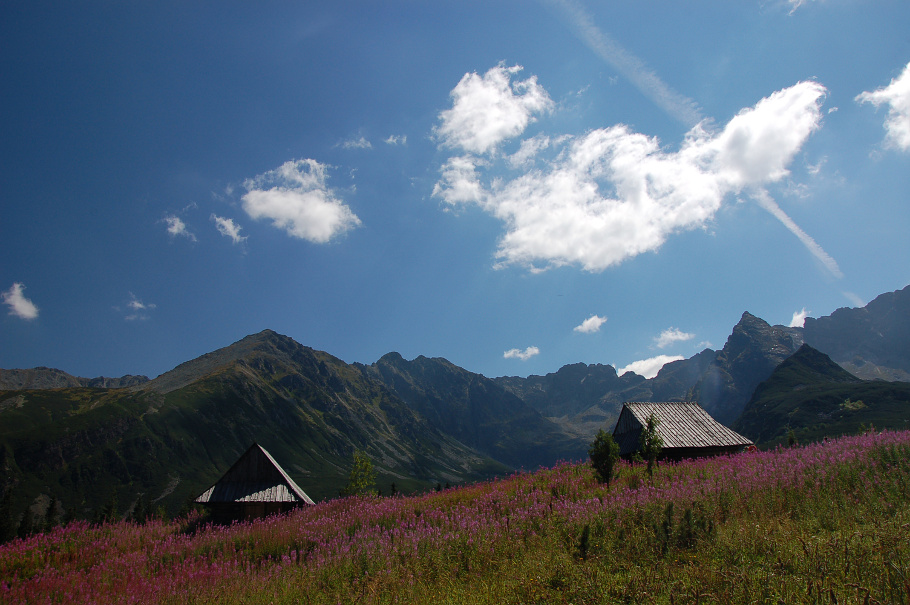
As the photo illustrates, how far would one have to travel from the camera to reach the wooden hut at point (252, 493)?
19.6 metres

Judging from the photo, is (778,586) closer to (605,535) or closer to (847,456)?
(605,535)

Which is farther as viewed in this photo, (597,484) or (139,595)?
(597,484)

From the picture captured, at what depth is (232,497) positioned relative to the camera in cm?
1962

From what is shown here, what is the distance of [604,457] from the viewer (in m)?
14.6

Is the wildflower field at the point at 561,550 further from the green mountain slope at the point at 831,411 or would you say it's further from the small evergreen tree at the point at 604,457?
the green mountain slope at the point at 831,411

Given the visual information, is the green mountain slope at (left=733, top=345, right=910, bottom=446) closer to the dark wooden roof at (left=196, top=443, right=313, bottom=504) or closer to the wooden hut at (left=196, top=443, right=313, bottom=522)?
the dark wooden roof at (left=196, top=443, right=313, bottom=504)

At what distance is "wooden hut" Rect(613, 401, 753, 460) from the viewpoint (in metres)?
34.1

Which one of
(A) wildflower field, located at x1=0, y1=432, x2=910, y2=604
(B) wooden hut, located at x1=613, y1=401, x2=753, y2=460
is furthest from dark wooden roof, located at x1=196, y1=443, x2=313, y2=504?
(B) wooden hut, located at x1=613, y1=401, x2=753, y2=460

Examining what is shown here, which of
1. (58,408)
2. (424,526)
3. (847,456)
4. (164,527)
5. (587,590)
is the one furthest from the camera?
(58,408)

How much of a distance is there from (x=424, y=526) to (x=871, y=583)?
7510 mm

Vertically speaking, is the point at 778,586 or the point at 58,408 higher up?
the point at 58,408

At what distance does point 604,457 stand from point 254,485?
15.7 metres

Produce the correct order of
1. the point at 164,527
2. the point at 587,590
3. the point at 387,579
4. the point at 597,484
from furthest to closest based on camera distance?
the point at 164,527 < the point at 597,484 < the point at 387,579 < the point at 587,590

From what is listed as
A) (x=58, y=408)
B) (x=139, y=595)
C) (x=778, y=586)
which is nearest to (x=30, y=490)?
(x=58, y=408)
